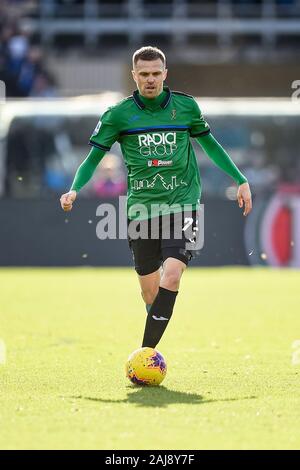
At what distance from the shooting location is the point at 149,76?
25.9 ft

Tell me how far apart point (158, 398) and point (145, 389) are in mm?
427

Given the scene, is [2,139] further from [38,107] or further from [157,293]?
[157,293]

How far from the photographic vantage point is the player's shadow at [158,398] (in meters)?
6.89

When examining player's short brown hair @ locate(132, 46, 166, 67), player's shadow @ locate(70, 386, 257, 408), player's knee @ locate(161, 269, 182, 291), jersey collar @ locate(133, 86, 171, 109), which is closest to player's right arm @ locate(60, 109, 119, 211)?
jersey collar @ locate(133, 86, 171, 109)

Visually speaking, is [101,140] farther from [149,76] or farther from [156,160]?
[149,76]

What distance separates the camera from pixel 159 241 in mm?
8172

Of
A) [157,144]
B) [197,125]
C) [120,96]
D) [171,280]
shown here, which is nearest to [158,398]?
[171,280]

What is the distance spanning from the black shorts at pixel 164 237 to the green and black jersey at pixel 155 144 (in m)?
0.07

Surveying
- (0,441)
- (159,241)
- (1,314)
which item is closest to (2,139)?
(1,314)

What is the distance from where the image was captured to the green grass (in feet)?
19.3

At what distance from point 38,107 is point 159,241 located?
14.0 meters

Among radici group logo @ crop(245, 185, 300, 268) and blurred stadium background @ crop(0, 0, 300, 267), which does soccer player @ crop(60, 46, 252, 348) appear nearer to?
blurred stadium background @ crop(0, 0, 300, 267)

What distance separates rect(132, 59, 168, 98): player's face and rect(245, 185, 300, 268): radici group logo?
1110 centimetres
